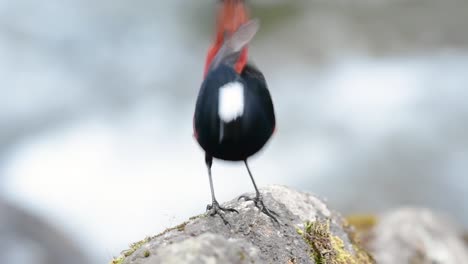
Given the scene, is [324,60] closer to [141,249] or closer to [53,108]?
[53,108]

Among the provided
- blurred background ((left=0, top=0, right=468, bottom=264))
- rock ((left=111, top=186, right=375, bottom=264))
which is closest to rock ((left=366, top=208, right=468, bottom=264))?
rock ((left=111, top=186, right=375, bottom=264))

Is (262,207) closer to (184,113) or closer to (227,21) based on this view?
(227,21)

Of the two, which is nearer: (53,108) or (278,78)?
(53,108)

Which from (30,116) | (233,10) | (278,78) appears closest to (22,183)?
(30,116)

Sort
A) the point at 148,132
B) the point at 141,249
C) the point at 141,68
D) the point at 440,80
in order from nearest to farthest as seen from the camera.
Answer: the point at 141,249 → the point at 148,132 → the point at 440,80 → the point at 141,68

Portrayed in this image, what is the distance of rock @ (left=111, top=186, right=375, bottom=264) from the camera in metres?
2.53

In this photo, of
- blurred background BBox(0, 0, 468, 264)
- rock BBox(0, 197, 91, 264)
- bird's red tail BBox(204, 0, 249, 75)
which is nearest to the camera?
bird's red tail BBox(204, 0, 249, 75)

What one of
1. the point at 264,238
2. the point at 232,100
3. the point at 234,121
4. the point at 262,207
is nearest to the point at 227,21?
the point at 232,100

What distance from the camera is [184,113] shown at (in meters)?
13.6

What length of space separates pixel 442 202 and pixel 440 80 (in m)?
3.92

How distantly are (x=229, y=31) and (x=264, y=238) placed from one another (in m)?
1.15

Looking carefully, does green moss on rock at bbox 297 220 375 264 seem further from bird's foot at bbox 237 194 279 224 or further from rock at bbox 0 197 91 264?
rock at bbox 0 197 91 264

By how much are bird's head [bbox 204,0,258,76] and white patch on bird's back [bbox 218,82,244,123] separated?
20cm

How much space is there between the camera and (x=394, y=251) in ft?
17.1
